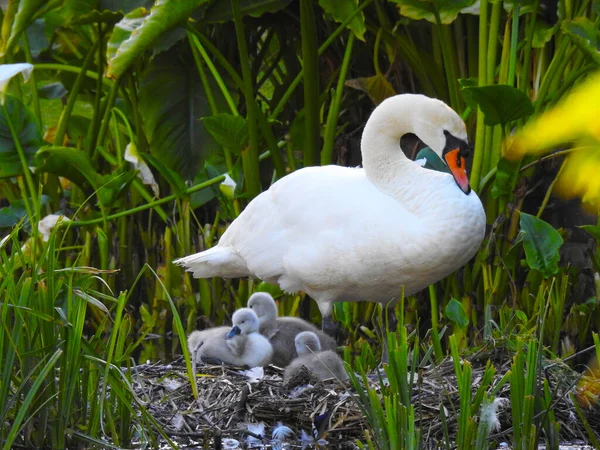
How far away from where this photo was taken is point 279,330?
132 inches

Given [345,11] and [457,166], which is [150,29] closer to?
[345,11]

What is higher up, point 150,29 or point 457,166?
point 150,29

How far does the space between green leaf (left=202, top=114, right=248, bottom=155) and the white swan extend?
0.61 metres

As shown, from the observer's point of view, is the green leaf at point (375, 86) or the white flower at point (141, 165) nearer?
the green leaf at point (375, 86)

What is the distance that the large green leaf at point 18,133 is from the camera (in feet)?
14.5

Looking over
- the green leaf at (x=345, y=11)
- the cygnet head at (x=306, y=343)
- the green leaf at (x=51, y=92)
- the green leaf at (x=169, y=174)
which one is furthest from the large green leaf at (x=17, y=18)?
the cygnet head at (x=306, y=343)

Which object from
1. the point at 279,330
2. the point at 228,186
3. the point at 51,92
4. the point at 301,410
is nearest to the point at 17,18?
the point at 228,186

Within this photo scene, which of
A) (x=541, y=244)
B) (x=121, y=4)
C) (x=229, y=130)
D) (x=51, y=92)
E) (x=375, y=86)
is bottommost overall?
(x=541, y=244)

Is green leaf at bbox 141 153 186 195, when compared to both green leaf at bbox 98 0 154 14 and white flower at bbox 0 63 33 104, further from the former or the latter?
green leaf at bbox 98 0 154 14

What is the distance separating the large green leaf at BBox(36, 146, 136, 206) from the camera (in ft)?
13.9

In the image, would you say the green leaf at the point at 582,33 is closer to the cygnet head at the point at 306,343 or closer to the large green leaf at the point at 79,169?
the cygnet head at the point at 306,343

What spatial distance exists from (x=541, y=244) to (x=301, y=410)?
136 cm

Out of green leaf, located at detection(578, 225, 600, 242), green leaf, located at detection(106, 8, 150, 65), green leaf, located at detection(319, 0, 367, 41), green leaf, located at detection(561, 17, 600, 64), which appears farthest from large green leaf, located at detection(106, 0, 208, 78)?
green leaf, located at detection(578, 225, 600, 242)

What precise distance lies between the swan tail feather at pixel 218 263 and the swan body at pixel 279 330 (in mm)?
150
